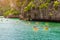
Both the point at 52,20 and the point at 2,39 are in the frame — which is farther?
the point at 52,20

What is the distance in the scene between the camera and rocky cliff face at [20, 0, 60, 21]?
55188 mm

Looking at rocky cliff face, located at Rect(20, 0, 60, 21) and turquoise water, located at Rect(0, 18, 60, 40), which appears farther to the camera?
rocky cliff face, located at Rect(20, 0, 60, 21)

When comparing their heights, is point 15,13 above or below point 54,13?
below

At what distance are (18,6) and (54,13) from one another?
1414 inches

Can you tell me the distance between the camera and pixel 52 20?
56.3m

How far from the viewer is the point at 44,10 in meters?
58.4

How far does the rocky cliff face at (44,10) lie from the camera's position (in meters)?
55.2

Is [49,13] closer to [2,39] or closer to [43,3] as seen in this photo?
[43,3]

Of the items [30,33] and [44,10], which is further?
[44,10]

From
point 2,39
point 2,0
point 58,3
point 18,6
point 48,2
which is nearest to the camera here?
point 2,39

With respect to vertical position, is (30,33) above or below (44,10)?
above

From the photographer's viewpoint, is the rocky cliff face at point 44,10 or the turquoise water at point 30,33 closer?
the turquoise water at point 30,33

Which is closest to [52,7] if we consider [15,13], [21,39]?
[21,39]

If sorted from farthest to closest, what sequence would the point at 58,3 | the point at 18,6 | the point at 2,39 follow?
the point at 18,6, the point at 58,3, the point at 2,39
